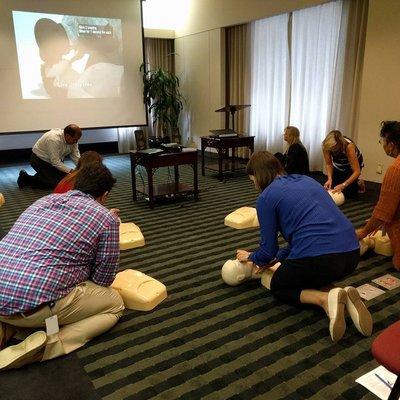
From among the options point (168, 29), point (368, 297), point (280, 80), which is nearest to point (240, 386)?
point (368, 297)

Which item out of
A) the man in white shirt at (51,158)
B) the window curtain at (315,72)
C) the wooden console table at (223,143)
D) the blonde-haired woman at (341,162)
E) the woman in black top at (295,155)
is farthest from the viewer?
the wooden console table at (223,143)

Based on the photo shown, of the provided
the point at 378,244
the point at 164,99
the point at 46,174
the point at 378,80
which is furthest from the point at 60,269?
the point at 164,99

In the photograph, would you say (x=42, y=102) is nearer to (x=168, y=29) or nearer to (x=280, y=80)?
(x=168, y=29)

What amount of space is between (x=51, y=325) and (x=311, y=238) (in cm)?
121

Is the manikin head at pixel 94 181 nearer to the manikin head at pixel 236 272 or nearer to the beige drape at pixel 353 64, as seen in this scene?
the manikin head at pixel 236 272

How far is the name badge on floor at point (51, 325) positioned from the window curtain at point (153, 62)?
222 inches

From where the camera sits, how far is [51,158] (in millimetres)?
4535

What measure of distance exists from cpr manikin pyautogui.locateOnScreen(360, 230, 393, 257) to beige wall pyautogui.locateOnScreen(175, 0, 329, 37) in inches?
125

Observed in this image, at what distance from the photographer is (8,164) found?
6.34m

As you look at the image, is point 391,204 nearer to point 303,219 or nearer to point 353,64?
point 303,219

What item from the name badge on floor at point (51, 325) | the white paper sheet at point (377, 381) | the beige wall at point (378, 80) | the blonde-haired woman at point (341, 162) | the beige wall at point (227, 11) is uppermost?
the beige wall at point (227, 11)

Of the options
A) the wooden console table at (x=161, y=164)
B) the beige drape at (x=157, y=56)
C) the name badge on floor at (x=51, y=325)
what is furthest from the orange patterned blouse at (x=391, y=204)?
the beige drape at (x=157, y=56)

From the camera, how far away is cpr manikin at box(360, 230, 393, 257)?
263cm

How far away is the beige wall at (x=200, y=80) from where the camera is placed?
633cm
